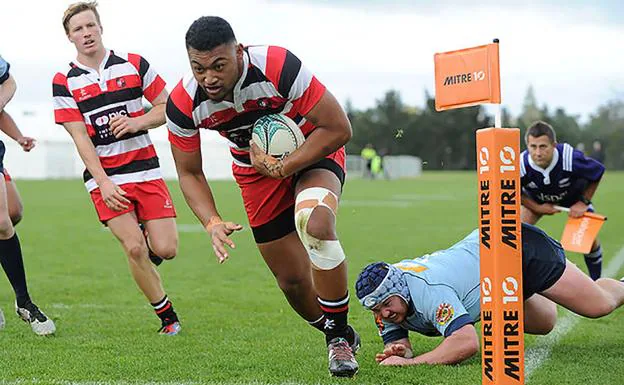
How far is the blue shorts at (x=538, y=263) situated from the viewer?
5.93 m

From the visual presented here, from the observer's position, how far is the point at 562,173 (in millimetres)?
10016

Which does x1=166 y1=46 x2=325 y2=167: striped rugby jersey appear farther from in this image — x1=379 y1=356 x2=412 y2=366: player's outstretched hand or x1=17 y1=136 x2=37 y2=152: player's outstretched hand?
x1=17 y1=136 x2=37 y2=152: player's outstretched hand

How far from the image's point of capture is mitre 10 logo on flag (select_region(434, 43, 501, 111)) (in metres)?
4.19

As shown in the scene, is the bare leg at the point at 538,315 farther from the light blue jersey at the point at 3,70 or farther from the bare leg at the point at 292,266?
the light blue jersey at the point at 3,70

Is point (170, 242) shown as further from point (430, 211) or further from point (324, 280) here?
point (430, 211)

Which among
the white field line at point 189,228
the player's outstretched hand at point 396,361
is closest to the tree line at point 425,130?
the white field line at point 189,228

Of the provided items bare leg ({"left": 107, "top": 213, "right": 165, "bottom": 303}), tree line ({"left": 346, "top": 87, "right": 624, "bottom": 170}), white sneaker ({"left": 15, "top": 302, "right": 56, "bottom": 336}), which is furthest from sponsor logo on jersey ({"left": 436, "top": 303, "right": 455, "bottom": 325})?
tree line ({"left": 346, "top": 87, "right": 624, "bottom": 170})

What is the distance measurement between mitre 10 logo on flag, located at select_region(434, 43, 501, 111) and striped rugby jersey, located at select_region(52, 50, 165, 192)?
140 inches

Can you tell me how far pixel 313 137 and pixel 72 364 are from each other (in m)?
2.04

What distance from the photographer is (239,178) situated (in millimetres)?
6090

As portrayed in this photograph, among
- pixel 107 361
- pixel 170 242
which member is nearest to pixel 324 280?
pixel 107 361

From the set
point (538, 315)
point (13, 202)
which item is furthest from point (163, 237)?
point (538, 315)

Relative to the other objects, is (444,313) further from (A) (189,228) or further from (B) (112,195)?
(A) (189,228)

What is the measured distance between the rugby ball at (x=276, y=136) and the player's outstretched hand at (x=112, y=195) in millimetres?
2071
